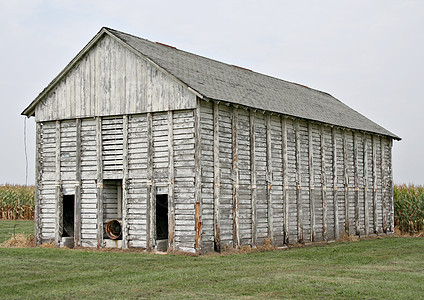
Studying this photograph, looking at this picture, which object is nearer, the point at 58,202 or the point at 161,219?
the point at 161,219

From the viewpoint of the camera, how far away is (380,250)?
22.6 meters

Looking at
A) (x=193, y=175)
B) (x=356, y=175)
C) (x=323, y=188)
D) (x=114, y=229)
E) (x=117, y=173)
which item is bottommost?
(x=114, y=229)

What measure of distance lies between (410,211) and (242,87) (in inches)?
578

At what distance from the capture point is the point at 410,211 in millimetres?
34219

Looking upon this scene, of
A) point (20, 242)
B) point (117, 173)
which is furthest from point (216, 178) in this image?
point (20, 242)

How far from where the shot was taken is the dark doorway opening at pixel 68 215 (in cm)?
2400

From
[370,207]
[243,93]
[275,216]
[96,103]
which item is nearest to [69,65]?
[96,103]

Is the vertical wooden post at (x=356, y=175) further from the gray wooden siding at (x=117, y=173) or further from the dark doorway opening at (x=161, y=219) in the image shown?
the gray wooden siding at (x=117, y=173)

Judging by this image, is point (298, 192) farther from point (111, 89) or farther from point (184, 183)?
point (111, 89)

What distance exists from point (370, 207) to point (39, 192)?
53.2 ft

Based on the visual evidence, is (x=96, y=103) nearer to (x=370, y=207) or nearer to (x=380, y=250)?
(x=380, y=250)

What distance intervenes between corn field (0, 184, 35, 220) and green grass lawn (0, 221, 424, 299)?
853 inches

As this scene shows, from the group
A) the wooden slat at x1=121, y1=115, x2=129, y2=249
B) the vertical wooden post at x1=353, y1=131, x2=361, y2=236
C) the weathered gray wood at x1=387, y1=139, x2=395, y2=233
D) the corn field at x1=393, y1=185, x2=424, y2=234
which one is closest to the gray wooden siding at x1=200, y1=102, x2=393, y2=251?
the vertical wooden post at x1=353, y1=131, x2=361, y2=236

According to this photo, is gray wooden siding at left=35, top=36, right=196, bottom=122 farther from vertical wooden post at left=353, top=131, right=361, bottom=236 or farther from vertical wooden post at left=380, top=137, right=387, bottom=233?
vertical wooden post at left=380, top=137, right=387, bottom=233
